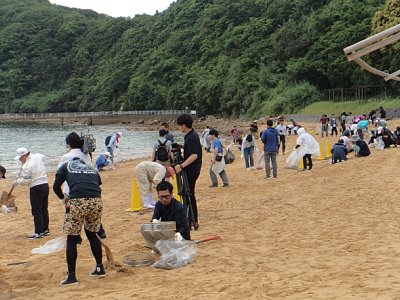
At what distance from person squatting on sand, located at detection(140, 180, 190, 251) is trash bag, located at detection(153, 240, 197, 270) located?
0.17 meters

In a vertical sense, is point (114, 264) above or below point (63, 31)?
below

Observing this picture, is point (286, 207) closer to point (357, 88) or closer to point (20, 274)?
point (20, 274)

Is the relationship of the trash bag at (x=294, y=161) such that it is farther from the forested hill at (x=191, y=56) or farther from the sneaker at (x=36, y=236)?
the forested hill at (x=191, y=56)

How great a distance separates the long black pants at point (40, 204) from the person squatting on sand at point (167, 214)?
2.47 m

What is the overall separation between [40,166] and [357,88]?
4992 cm

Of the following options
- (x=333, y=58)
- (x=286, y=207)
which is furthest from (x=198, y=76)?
(x=286, y=207)

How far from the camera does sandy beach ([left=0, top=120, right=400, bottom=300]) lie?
5035 mm

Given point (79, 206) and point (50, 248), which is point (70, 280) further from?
point (50, 248)

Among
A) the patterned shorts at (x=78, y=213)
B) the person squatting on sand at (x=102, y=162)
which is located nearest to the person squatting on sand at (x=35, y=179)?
the patterned shorts at (x=78, y=213)

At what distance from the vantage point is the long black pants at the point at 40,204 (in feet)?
26.6

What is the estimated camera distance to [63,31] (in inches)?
6260

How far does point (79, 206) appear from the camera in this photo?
18.1 ft

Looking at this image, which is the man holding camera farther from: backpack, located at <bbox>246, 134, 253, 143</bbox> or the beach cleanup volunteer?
backpack, located at <bbox>246, 134, 253, 143</bbox>

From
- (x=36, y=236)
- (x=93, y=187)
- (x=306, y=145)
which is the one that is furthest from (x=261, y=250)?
(x=306, y=145)
